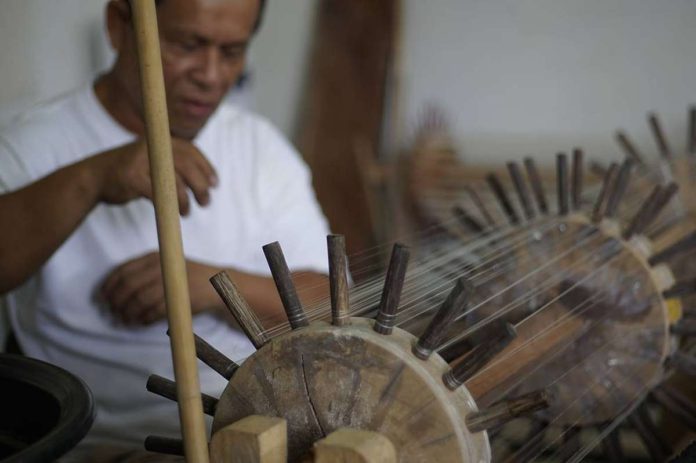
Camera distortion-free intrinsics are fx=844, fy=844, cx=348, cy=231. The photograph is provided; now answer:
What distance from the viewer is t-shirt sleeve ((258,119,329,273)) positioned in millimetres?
1604

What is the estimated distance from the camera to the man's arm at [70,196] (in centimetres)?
107

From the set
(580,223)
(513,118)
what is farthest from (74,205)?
(513,118)

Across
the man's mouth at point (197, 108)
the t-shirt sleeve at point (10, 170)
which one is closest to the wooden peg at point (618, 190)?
the man's mouth at point (197, 108)

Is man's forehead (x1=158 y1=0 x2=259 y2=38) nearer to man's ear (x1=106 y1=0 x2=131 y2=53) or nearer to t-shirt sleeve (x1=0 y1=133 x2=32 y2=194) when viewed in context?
A: man's ear (x1=106 y1=0 x2=131 y2=53)

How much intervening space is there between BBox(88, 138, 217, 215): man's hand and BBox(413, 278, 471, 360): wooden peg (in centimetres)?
44

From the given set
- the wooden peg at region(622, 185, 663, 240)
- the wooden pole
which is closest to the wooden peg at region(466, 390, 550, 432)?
the wooden pole

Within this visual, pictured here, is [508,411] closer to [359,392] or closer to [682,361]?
[359,392]

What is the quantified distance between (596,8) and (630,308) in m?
1.56

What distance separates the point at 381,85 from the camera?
2.79 m

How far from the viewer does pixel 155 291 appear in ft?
4.11

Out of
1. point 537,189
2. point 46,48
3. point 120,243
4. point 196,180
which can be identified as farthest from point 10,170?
point 537,189

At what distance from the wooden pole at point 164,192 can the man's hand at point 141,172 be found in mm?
420

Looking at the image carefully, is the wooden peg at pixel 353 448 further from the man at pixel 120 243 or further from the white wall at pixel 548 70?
the white wall at pixel 548 70

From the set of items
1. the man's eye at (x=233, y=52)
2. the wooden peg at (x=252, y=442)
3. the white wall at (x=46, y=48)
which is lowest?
the wooden peg at (x=252, y=442)
